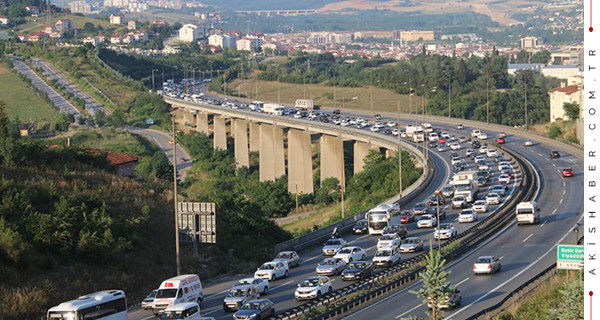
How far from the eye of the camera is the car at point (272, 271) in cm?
4259

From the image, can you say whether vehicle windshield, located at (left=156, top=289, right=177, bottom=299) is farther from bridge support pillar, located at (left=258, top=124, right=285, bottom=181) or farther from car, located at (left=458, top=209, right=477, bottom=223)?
bridge support pillar, located at (left=258, top=124, right=285, bottom=181)

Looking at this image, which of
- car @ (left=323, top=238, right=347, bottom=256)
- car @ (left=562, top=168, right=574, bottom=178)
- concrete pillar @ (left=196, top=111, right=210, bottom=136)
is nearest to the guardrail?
car @ (left=323, top=238, right=347, bottom=256)

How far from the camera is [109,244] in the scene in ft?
138

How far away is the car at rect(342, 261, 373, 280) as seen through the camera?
4153cm

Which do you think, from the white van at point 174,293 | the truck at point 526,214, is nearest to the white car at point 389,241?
the truck at point 526,214

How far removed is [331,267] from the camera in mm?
43500

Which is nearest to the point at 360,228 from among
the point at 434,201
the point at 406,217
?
the point at 406,217

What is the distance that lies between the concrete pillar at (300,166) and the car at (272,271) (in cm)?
6936

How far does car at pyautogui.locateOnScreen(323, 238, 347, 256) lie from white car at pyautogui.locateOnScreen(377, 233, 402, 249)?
6.06 feet

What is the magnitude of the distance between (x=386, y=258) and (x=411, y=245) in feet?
13.2

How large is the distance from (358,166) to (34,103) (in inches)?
2786

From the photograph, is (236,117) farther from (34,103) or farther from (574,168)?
(574,168)

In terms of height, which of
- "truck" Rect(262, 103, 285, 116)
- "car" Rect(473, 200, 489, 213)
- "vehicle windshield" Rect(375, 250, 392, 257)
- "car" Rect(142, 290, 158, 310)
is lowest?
"truck" Rect(262, 103, 285, 116)

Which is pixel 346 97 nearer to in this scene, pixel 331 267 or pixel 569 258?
pixel 331 267
